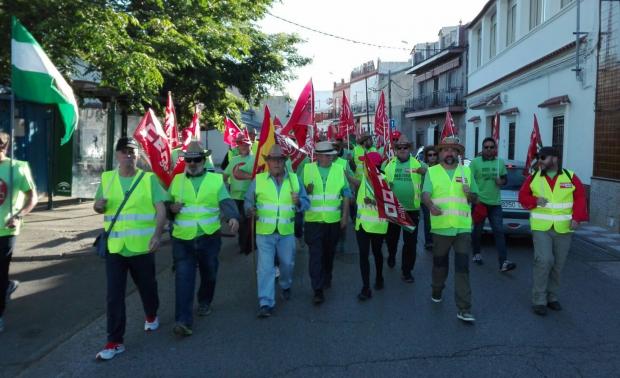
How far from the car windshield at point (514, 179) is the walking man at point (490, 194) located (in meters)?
2.18

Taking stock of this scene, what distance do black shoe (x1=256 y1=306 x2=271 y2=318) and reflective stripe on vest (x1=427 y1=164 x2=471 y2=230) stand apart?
1892 millimetres

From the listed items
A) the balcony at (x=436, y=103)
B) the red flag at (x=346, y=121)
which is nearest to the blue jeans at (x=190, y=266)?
the red flag at (x=346, y=121)

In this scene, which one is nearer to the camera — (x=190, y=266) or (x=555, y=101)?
(x=190, y=266)

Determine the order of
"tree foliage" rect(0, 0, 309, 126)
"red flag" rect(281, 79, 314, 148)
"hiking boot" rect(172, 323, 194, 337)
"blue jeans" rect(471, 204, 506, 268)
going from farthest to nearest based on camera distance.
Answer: "tree foliage" rect(0, 0, 309, 126) → "blue jeans" rect(471, 204, 506, 268) → "red flag" rect(281, 79, 314, 148) → "hiking boot" rect(172, 323, 194, 337)

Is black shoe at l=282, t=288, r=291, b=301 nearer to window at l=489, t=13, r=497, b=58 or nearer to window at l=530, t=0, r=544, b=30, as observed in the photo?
window at l=530, t=0, r=544, b=30

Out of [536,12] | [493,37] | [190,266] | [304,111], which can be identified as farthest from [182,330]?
[493,37]

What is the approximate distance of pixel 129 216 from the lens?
4836 millimetres

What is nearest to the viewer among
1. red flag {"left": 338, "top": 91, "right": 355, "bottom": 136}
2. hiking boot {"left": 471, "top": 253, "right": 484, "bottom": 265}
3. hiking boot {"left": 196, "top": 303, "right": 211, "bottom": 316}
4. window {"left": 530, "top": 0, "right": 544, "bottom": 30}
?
hiking boot {"left": 196, "top": 303, "right": 211, "bottom": 316}

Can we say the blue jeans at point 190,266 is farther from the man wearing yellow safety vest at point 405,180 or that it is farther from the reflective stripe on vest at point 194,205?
the man wearing yellow safety vest at point 405,180

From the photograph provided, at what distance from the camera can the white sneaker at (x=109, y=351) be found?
15.3ft

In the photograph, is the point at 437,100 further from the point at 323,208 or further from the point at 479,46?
the point at 323,208

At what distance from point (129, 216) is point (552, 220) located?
165 inches

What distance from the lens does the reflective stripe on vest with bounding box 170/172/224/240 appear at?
17.7ft

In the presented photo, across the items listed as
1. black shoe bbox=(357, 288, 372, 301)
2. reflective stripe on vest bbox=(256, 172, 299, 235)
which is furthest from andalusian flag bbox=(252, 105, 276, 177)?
black shoe bbox=(357, 288, 372, 301)
